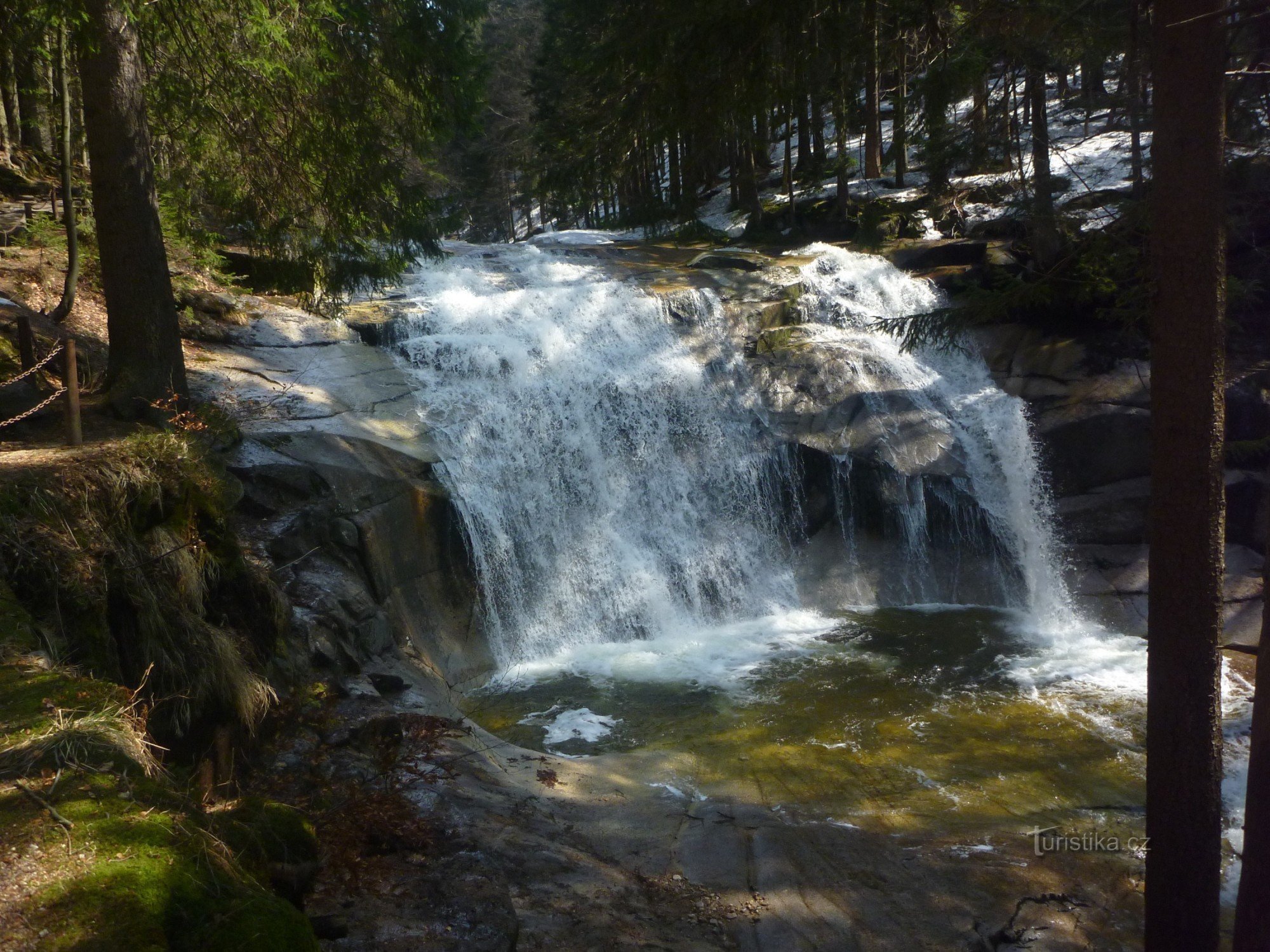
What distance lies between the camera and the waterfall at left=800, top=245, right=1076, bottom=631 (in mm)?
13609

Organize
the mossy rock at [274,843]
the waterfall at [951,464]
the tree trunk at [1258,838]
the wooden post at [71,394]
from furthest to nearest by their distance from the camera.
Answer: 1. the waterfall at [951,464]
2. the wooden post at [71,394]
3. the tree trunk at [1258,838]
4. the mossy rock at [274,843]

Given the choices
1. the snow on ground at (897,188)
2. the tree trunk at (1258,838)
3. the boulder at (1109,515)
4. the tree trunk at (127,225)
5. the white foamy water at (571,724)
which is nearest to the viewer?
the tree trunk at (1258,838)

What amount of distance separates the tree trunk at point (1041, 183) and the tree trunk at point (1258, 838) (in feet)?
12.9

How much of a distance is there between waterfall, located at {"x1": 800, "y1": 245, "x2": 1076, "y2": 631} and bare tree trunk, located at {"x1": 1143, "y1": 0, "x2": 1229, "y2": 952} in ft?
24.8

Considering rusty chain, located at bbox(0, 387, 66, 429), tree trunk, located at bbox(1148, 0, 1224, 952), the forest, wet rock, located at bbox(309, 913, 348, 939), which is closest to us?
wet rock, located at bbox(309, 913, 348, 939)

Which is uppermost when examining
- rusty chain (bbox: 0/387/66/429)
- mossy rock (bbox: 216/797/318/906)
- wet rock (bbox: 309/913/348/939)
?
rusty chain (bbox: 0/387/66/429)

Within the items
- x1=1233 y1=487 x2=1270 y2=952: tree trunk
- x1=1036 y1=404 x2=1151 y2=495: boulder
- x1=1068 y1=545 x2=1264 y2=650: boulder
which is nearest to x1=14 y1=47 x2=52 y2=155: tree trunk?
x1=1233 y1=487 x2=1270 y2=952: tree trunk

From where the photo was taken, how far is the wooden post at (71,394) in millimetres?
6016

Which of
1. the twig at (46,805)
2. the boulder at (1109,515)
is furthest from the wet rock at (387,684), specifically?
the boulder at (1109,515)

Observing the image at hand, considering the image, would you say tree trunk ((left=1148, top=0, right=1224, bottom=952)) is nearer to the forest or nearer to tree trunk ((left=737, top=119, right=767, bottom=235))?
the forest

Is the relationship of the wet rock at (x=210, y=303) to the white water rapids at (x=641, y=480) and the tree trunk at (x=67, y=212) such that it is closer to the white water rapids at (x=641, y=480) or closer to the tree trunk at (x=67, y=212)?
the tree trunk at (x=67, y=212)

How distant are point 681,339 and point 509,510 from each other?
5042mm

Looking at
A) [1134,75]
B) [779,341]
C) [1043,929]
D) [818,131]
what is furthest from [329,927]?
[779,341]

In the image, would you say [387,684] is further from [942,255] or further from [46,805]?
[942,255]
